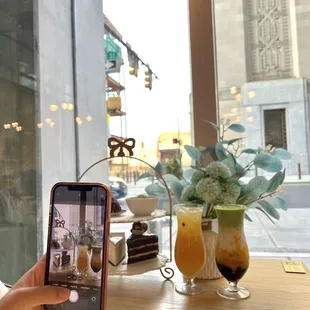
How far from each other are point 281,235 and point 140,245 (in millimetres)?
1250

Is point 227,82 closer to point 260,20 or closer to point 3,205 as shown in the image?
point 260,20

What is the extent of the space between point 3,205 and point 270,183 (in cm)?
152

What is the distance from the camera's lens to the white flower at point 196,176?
1.13m

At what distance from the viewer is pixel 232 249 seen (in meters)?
0.94

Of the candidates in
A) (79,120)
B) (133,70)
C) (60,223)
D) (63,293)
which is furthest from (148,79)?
(63,293)

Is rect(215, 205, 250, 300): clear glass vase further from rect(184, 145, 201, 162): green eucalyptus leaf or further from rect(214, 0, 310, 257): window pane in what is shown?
rect(214, 0, 310, 257): window pane

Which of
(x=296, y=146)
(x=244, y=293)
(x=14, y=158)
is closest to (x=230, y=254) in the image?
(x=244, y=293)

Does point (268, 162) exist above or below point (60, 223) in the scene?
above

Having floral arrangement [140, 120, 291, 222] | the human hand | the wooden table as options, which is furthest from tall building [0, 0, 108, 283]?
the human hand

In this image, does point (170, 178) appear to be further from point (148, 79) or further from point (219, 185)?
point (148, 79)

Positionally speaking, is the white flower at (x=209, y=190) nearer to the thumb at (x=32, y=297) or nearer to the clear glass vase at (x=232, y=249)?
the clear glass vase at (x=232, y=249)

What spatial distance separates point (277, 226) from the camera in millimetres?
2037

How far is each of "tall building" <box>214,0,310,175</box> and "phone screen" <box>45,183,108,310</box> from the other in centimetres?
121

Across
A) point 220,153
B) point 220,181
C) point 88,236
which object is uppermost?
point 220,153
